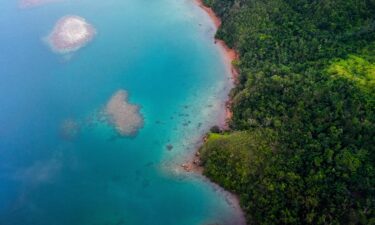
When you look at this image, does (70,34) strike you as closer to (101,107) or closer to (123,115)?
(101,107)

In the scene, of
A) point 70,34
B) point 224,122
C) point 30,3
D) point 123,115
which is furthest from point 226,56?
point 30,3

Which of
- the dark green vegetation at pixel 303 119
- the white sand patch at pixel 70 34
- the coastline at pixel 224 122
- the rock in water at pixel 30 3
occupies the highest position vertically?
the dark green vegetation at pixel 303 119


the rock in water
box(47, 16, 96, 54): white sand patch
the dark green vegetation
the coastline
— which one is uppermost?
the dark green vegetation

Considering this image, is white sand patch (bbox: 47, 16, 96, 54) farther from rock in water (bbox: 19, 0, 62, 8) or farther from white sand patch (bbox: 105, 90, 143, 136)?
white sand patch (bbox: 105, 90, 143, 136)

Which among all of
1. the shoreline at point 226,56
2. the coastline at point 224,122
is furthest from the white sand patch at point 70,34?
the coastline at point 224,122

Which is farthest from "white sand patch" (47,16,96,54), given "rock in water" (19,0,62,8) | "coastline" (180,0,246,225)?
"coastline" (180,0,246,225)

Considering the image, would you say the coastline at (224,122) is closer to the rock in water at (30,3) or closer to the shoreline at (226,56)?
the shoreline at (226,56)
